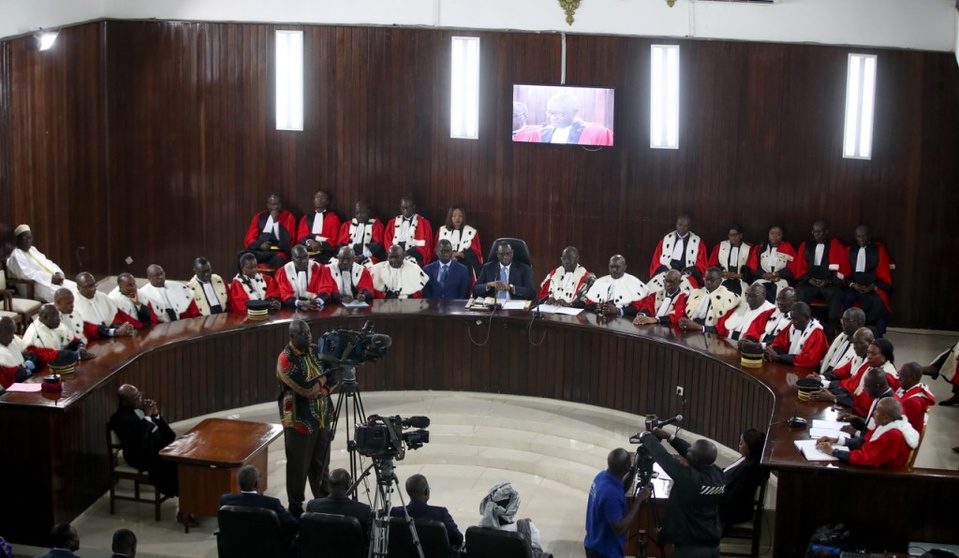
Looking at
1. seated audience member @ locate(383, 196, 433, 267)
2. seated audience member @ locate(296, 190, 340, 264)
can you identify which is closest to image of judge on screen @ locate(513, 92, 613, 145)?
seated audience member @ locate(383, 196, 433, 267)

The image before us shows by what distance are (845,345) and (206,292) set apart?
667 cm

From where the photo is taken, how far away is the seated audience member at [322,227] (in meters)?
17.2

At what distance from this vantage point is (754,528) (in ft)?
33.7

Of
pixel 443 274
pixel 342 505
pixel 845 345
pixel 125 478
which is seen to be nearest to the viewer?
pixel 342 505

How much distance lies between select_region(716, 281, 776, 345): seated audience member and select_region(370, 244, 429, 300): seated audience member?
3.48m

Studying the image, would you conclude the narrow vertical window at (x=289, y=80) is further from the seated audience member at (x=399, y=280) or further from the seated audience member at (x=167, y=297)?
the seated audience member at (x=167, y=297)

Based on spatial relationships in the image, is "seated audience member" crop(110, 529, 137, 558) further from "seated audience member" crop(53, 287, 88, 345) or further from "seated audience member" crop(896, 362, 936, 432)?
"seated audience member" crop(896, 362, 936, 432)

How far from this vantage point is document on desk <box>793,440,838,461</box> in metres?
9.73

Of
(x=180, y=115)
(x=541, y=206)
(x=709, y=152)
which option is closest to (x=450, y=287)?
(x=541, y=206)

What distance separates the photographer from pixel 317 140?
17438 millimetres

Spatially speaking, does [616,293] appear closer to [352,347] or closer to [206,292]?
[206,292]

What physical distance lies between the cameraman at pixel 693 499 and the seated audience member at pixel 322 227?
8801mm

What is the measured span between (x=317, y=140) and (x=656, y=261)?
15.6ft

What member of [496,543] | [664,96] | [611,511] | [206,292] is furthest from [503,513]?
[664,96]
